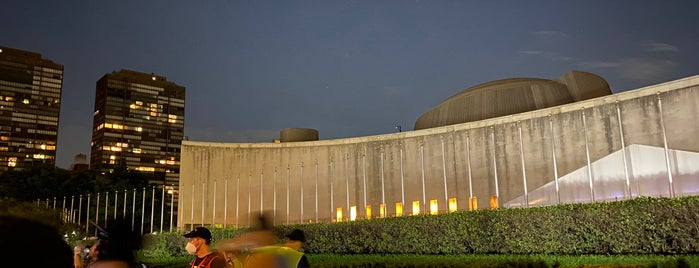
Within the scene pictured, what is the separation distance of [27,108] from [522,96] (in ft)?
262

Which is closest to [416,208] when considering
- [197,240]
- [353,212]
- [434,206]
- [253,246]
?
[434,206]

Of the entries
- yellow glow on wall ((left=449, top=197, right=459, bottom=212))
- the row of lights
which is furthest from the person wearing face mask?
yellow glow on wall ((left=449, top=197, right=459, bottom=212))

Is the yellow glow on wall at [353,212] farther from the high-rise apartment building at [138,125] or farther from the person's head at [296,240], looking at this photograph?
the high-rise apartment building at [138,125]

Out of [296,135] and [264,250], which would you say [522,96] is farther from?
[264,250]

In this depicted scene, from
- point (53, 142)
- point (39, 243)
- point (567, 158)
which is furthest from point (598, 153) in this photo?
point (53, 142)

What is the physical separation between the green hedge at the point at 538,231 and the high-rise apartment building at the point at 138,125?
259ft

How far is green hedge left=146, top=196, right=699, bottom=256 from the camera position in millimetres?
10922

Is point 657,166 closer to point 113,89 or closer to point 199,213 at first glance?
point 199,213

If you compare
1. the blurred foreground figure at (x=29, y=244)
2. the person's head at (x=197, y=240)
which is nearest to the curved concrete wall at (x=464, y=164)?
the person's head at (x=197, y=240)

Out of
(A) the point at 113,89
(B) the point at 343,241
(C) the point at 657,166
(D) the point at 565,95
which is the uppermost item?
(A) the point at 113,89

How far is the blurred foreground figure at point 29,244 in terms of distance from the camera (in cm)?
134

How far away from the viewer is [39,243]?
4.57 feet

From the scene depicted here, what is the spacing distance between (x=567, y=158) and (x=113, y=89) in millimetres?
86143

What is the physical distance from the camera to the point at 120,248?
11.0ft
